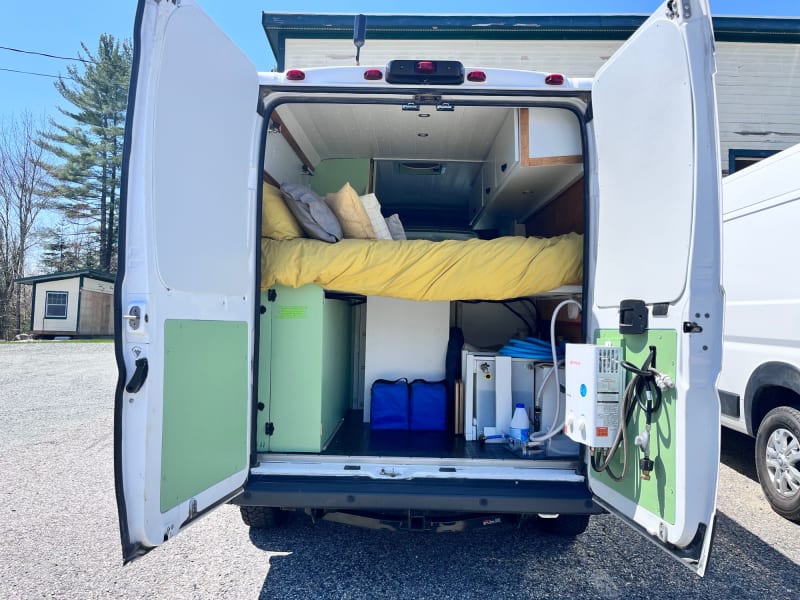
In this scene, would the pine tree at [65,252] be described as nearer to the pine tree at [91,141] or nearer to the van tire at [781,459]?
the pine tree at [91,141]

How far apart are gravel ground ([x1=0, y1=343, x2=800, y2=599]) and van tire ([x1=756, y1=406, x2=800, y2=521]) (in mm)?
131

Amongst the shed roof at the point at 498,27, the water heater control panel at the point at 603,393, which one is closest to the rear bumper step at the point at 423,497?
the water heater control panel at the point at 603,393

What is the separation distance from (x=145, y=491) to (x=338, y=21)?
6.40 meters

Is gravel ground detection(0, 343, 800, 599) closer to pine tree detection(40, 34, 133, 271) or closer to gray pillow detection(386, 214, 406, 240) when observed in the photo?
gray pillow detection(386, 214, 406, 240)

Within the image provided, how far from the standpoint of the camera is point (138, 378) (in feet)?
5.40

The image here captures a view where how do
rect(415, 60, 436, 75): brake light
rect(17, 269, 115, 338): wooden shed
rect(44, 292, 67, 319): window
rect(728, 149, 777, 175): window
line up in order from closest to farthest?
rect(415, 60, 436, 75): brake light
rect(728, 149, 777, 175): window
rect(17, 269, 115, 338): wooden shed
rect(44, 292, 67, 319): window

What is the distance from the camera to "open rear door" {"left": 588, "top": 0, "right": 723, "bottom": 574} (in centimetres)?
165

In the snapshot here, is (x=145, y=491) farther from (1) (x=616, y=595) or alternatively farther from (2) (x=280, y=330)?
(1) (x=616, y=595)

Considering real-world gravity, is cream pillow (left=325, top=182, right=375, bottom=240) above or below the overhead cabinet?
below

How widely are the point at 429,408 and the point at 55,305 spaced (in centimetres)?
2138

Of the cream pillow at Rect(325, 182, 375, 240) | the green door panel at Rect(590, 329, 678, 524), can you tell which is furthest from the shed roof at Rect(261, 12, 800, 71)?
the green door panel at Rect(590, 329, 678, 524)

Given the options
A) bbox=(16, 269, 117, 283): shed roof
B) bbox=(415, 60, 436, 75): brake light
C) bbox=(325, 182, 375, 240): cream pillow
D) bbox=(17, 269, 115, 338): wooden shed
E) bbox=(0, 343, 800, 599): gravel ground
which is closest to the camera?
bbox=(415, 60, 436, 75): brake light

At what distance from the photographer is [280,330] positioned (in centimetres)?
255

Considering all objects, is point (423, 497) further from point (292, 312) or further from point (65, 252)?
point (65, 252)
